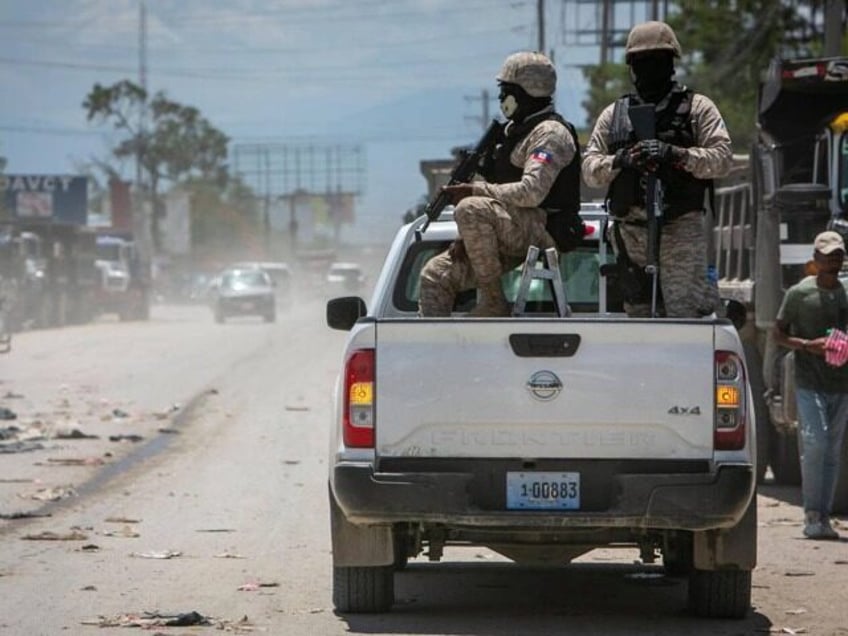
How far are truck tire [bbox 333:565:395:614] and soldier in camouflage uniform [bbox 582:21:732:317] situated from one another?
1769 mm

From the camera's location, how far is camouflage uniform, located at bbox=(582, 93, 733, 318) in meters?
9.20

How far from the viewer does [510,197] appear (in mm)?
9211

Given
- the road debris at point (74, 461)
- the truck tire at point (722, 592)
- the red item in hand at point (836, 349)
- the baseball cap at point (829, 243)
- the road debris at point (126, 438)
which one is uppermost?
→ the baseball cap at point (829, 243)

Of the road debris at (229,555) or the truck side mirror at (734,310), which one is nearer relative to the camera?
the truck side mirror at (734,310)

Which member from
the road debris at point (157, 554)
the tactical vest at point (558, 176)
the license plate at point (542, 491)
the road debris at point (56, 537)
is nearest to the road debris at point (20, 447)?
the road debris at point (56, 537)

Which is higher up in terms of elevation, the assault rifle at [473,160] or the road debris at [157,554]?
the assault rifle at [473,160]

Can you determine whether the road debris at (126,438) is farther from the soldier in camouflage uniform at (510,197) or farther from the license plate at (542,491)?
the license plate at (542,491)

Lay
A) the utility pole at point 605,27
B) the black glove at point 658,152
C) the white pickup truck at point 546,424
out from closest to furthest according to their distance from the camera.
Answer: the white pickup truck at point 546,424, the black glove at point 658,152, the utility pole at point 605,27

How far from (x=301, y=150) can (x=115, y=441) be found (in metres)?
154

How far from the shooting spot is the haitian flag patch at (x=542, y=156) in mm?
9227

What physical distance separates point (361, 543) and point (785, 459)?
7.38 metres

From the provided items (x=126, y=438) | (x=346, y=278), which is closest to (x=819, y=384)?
(x=126, y=438)

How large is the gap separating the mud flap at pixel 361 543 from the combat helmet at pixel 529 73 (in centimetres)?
222

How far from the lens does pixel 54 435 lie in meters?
20.0
